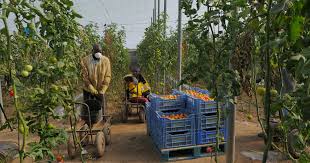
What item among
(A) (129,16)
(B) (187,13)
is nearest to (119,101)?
(B) (187,13)

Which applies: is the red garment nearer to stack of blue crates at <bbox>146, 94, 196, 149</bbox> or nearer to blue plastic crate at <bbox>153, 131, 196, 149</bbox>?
stack of blue crates at <bbox>146, 94, 196, 149</bbox>

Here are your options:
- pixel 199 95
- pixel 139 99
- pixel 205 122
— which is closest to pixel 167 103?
pixel 199 95

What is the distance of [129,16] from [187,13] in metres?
17.1

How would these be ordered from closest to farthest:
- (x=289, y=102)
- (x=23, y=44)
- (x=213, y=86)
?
(x=289, y=102) < (x=23, y=44) < (x=213, y=86)

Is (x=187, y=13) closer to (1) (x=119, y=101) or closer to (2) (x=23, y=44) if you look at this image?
(2) (x=23, y=44)

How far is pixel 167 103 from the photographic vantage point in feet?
18.4

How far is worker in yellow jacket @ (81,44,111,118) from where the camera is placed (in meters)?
5.69

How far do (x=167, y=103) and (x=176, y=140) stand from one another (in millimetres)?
1002

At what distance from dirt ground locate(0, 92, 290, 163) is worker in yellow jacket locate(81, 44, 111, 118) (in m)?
0.86

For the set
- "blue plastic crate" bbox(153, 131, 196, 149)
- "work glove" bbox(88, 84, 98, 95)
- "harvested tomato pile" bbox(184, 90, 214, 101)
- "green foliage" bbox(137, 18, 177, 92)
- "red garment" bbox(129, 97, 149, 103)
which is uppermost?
"green foliage" bbox(137, 18, 177, 92)

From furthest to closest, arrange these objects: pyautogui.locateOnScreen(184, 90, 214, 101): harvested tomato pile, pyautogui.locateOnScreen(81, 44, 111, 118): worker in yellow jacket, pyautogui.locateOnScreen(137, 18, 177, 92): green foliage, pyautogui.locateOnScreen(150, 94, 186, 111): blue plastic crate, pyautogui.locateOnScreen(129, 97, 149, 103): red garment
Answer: pyautogui.locateOnScreen(137, 18, 177, 92): green foliage < pyautogui.locateOnScreen(129, 97, 149, 103): red garment < pyautogui.locateOnScreen(81, 44, 111, 118): worker in yellow jacket < pyautogui.locateOnScreen(150, 94, 186, 111): blue plastic crate < pyautogui.locateOnScreen(184, 90, 214, 101): harvested tomato pile

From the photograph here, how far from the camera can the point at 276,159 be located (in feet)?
15.0

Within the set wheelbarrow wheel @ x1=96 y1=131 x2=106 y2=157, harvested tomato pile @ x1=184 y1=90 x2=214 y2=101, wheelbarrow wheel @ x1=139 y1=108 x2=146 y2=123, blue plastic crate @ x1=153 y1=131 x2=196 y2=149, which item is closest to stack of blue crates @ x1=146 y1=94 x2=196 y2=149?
blue plastic crate @ x1=153 y1=131 x2=196 y2=149

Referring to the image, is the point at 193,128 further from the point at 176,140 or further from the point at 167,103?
the point at 167,103
